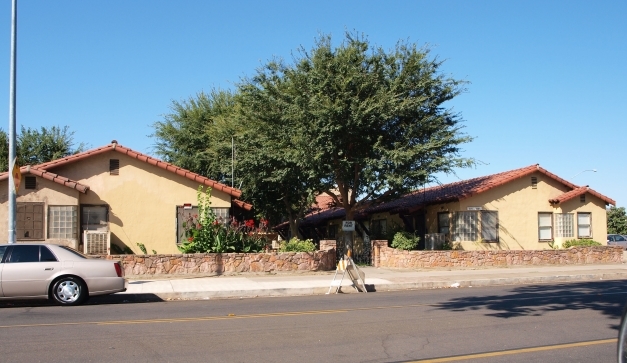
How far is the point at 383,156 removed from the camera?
25.2 metres

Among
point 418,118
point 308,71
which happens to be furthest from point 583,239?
point 308,71

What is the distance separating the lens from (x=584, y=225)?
30578 mm

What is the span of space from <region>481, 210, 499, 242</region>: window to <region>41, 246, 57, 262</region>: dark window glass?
19.6 m

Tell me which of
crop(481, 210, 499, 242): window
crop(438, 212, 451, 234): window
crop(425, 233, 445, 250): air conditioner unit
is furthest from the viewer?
crop(438, 212, 451, 234): window

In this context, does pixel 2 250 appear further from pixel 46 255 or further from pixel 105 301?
pixel 105 301

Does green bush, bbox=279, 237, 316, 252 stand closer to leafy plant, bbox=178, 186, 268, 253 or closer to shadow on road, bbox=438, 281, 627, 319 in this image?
leafy plant, bbox=178, 186, 268, 253

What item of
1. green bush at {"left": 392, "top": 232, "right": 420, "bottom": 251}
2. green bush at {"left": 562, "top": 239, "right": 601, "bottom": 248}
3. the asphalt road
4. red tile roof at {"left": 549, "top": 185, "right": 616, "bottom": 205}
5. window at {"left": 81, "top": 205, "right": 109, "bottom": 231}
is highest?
red tile roof at {"left": 549, "top": 185, "right": 616, "bottom": 205}

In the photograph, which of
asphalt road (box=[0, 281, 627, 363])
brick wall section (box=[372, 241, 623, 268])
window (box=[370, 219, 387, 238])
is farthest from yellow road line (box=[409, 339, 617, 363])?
window (box=[370, 219, 387, 238])

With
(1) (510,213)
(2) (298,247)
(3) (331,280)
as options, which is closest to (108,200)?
(2) (298,247)

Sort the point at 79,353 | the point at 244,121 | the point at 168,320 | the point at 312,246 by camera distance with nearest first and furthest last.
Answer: the point at 79,353, the point at 168,320, the point at 312,246, the point at 244,121

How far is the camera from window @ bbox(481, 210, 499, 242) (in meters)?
29.1

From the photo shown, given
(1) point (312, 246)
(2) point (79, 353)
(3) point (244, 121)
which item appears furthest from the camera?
(3) point (244, 121)

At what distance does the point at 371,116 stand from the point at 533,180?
976 cm

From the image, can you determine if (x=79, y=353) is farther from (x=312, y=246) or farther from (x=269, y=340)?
(x=312, y=246)
